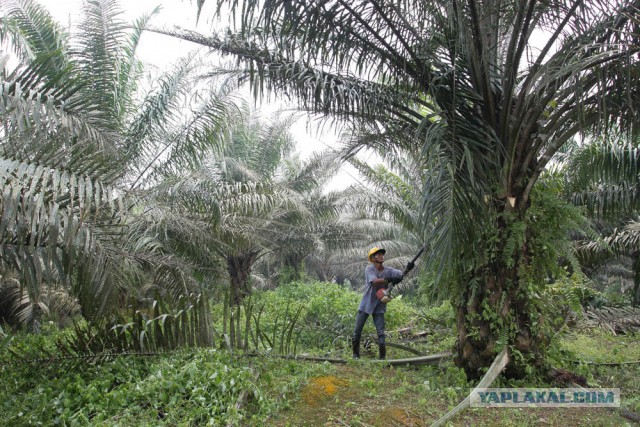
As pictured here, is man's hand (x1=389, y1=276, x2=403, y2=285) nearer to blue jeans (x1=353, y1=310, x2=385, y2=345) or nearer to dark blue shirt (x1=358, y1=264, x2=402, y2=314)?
dark blue shirt (x1=358, y1=264, x2=402, y2=314)

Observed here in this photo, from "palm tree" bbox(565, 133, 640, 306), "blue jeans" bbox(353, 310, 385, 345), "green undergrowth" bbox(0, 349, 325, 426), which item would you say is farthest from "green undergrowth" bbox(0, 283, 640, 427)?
"palm tree" bbox(565, 133, 640, 306)

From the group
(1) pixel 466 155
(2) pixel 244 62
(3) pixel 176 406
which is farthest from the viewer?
(2) pixel 244 62

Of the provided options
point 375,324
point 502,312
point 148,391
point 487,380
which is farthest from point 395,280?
point 148,391

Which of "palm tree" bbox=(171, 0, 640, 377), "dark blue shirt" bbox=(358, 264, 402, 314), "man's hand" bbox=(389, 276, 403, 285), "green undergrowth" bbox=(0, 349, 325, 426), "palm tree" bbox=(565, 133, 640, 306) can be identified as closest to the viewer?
"green undergrowth" bbox=(0, 349, 325, 426)

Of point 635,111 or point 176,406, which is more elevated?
point 635,111

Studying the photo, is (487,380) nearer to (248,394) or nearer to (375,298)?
(375,298)

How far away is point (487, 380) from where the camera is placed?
16.0 feet

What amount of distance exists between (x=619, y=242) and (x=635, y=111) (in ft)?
21.4

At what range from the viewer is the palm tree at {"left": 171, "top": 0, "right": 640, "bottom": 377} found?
4.75 meters

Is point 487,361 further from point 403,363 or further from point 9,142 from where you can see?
point 9,142

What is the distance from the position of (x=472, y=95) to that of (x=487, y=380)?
9.06ft

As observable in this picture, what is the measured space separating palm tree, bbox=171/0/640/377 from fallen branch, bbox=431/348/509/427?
5.1 inches

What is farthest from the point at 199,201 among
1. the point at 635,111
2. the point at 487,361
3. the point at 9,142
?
the point at 635,111

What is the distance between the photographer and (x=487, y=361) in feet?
17.5
